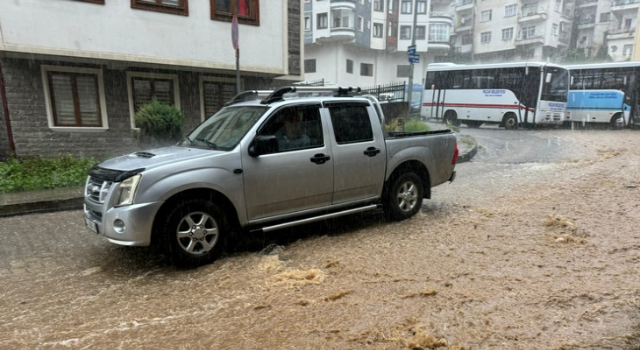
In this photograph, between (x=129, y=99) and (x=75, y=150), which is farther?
(x=129, y=99)

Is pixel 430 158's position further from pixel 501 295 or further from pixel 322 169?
pixel 501 295

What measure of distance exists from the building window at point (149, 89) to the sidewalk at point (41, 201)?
4574mm

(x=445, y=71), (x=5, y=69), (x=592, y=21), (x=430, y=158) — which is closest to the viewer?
(x=430, y=158)

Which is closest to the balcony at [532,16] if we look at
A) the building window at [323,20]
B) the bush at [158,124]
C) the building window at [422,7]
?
the building window at [422,7]

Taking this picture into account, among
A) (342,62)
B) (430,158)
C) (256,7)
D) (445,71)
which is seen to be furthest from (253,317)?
(342,62)

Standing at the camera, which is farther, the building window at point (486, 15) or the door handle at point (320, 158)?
the building window at point (486, 15)

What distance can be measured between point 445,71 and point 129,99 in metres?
18.4

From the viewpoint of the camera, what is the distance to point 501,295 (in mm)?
3576

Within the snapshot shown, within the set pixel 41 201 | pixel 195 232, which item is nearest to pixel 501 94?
pixel 195 232

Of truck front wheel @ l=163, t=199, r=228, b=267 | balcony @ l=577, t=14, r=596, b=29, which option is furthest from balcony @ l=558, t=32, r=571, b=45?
truck front wheel @ l=163, t=199, r=228, b=267

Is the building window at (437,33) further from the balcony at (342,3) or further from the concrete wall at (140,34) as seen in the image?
the concrete wall at (140,34)

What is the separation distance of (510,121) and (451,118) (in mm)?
3568

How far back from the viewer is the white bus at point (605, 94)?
19734 mm

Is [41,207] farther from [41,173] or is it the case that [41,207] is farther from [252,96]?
[252,96]
